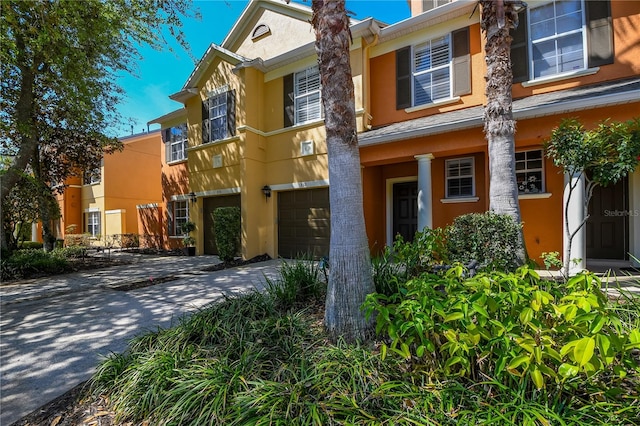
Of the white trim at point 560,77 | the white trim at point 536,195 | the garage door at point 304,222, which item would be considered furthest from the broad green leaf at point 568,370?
the white trim at point 560,77

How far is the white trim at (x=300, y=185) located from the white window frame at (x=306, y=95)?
2114 mm

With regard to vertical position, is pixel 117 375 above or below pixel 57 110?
below

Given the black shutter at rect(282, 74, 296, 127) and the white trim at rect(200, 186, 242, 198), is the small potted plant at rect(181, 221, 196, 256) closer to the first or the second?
the white trim at rect(200, 186, 242, 198)

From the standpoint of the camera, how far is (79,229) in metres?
19.2

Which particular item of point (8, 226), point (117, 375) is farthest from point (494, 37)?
point (8, 226)

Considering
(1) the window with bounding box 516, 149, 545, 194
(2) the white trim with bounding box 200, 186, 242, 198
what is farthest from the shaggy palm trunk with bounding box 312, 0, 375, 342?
(2) the white trim with bounding box 200, 186, 242, 198

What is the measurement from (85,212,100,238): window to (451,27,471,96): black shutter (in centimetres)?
2053

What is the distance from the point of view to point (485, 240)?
491cm

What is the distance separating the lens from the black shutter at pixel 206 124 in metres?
11.9

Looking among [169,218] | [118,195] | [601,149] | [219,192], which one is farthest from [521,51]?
[118,195]

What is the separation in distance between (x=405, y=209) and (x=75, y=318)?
859cm

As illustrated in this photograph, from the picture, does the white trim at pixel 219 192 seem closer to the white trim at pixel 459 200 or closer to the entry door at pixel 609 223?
the white trim at pixel 459 200

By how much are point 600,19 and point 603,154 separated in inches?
168

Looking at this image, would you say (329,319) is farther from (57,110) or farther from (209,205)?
(57,110)
